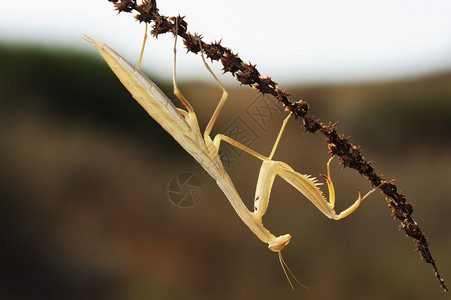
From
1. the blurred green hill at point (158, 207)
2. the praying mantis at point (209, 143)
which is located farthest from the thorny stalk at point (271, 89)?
the blurred green hill at point (158, 207)

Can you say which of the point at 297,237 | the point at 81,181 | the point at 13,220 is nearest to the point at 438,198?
the point at 297,237

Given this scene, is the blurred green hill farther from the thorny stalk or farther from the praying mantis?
the thorny stalk

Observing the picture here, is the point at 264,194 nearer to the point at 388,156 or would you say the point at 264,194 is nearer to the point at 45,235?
the point at 45,235

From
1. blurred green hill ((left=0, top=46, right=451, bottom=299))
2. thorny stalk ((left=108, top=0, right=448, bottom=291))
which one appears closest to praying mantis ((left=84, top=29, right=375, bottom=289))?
thorny stalk ((left=108, top=0, right=448, bottom=291))

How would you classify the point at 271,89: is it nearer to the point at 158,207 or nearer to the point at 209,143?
the point at 209,143

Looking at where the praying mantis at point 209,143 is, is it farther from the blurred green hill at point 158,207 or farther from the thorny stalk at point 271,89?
the blurred green hill at point 158,207

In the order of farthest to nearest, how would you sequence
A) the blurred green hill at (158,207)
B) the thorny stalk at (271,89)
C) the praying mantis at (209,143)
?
the blurred green hill at (158,207), the praying mantis at (209,143), the thorny stalk at (271,89)
